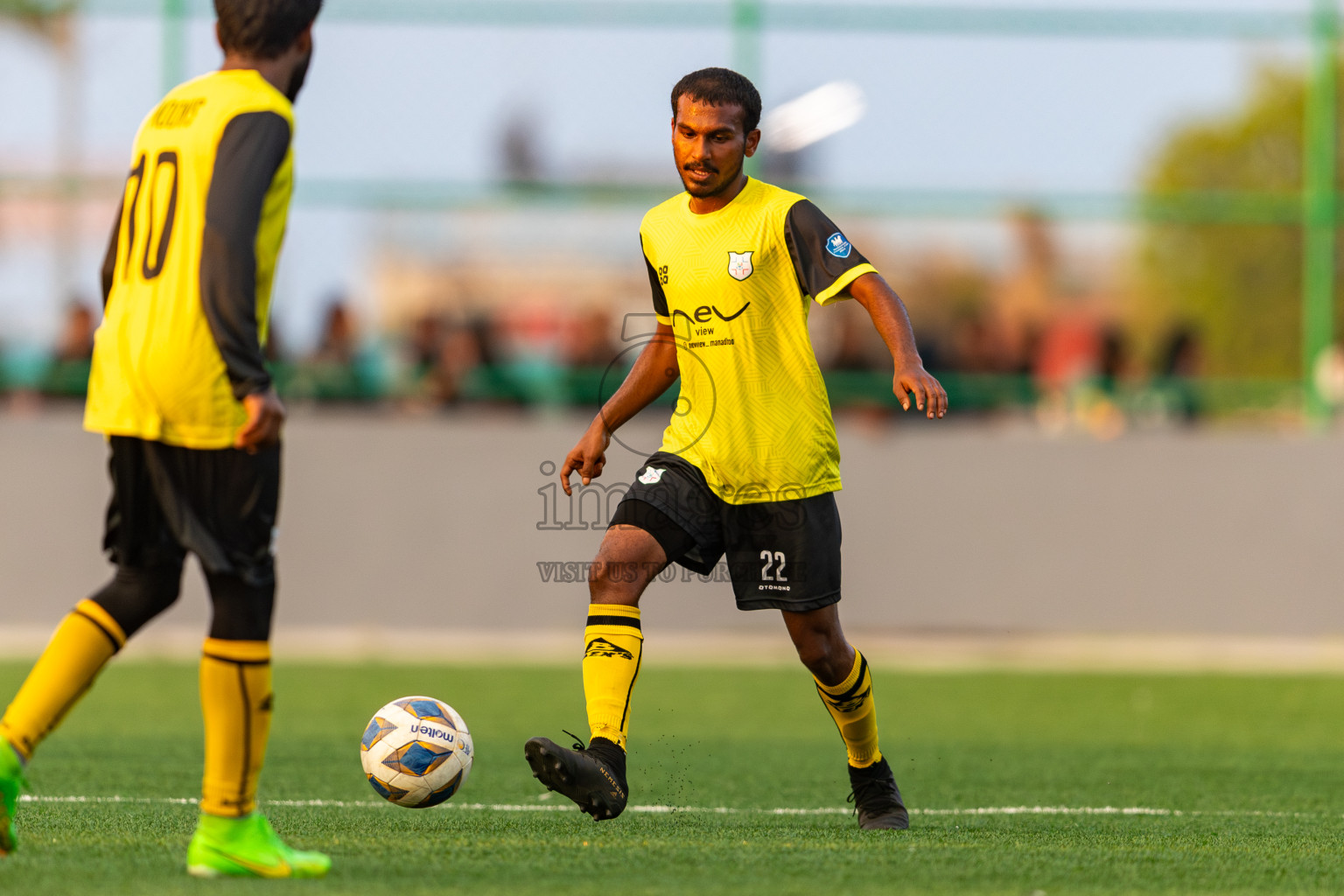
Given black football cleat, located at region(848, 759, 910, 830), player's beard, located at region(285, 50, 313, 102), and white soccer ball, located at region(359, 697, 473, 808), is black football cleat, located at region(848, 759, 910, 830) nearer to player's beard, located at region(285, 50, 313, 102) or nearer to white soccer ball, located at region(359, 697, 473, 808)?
white soccer ball, located at region(359, 697, 473, 808)

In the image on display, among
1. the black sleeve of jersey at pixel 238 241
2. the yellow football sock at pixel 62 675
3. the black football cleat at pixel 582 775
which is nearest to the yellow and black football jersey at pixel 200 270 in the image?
the black sleeve of jersey at pixel 238 241

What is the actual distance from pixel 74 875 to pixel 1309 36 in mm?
11430

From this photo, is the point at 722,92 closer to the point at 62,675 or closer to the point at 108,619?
the point at 108,619

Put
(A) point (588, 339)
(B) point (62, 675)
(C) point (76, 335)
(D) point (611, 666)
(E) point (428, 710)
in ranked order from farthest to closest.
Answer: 1. (A) point (588, 339)
2. (C) point (76, 335)
3. (E) point (428, 710)
4. (D) point (611, 666)
5. (B) point (62, 675)

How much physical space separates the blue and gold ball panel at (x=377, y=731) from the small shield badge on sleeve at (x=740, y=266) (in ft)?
5.59

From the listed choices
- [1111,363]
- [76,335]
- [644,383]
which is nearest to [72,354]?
[76,335]

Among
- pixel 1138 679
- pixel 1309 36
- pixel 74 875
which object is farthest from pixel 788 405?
pixel 1309 36

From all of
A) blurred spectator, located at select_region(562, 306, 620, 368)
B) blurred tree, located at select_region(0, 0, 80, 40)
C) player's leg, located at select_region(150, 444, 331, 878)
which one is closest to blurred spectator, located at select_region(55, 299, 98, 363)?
blurred tree, located at select_region(0, 0, 80, 40)

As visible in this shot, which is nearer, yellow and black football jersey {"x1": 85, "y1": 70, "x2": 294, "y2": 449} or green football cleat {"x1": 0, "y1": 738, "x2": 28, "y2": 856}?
yellow and black football jersey {"x1": 85, "y1": 70, "x2": 294, "y2": 449}

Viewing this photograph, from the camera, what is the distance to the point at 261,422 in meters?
3.65

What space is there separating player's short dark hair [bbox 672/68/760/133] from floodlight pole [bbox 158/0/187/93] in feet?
26.8

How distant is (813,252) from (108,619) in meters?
→ 2.21

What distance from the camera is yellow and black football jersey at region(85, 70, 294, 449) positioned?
365cm

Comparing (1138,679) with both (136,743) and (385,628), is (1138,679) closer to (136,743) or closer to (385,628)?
(385,628)
